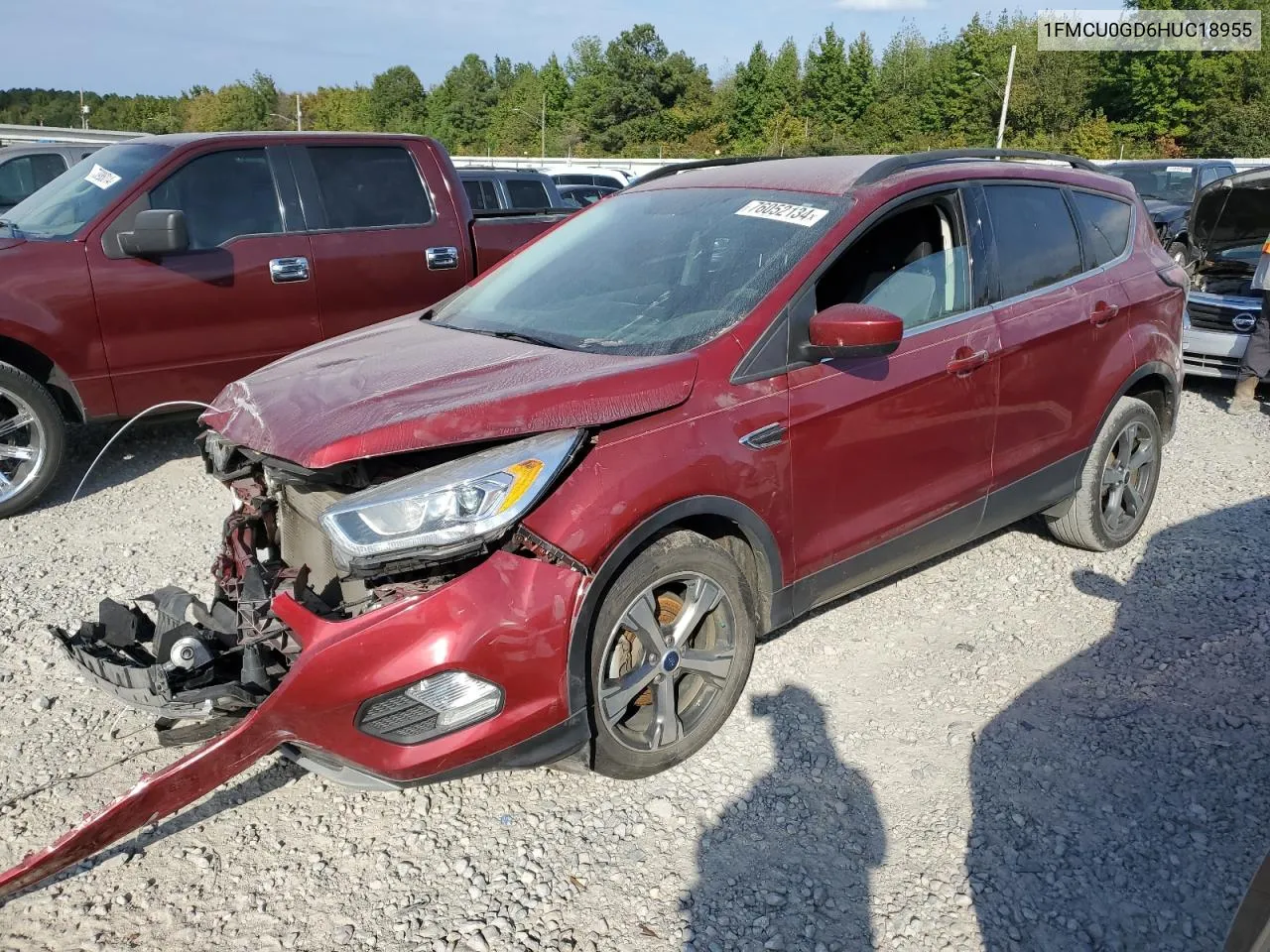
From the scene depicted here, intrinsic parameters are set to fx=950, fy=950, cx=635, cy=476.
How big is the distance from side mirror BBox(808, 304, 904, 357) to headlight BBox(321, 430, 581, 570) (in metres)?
1.03

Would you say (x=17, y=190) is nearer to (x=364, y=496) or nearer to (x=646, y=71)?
(x=364, y=496)

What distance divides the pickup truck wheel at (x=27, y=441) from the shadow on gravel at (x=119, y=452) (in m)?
0.18

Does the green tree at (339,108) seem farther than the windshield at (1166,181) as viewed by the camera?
Yes

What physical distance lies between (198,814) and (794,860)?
1779mm

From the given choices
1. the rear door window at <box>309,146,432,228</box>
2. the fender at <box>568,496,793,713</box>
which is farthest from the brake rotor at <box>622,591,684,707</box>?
the rear door window at <box>309,146,432,228</box>

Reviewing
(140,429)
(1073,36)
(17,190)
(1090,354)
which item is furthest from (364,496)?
(1073,36)

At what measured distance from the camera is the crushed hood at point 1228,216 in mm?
8562

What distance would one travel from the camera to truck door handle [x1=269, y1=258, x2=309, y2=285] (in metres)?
5.62

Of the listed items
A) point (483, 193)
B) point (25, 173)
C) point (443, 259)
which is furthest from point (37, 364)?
point (483, 193)

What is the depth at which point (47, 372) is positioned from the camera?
5086 mm

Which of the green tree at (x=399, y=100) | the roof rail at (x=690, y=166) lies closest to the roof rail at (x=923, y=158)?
the roof rail at (x=690, y=166)

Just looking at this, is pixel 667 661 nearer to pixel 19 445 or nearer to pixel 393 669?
pixel 393 669

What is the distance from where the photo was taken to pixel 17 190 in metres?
10.0

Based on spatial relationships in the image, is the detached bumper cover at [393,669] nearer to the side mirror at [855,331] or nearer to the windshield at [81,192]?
the side mirror at [855,331]
